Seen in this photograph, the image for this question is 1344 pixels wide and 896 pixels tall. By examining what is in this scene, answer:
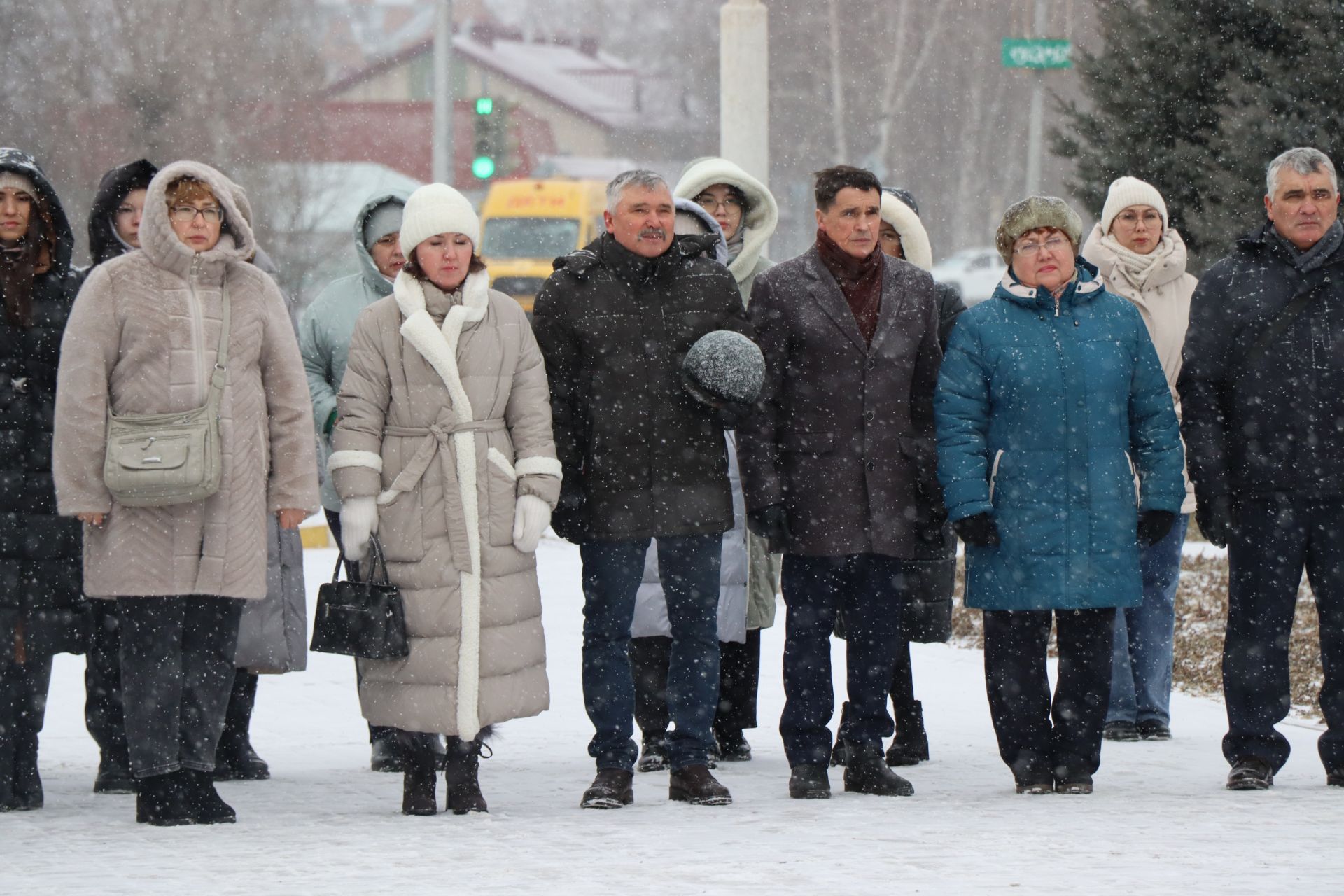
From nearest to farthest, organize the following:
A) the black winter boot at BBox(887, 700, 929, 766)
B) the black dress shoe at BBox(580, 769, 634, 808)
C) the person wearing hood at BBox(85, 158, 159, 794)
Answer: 1. the black dress shoe at BBox(580, 769, 634, 808)
2. the person wearing hood at BBox(85, 158, 159, 794)
3. the black winter boot at BBox(887, 700, 929, 766)

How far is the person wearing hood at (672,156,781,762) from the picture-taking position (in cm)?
796

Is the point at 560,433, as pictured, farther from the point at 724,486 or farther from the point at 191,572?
the point at 191,572

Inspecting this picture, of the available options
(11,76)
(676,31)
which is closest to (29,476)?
(11,76)

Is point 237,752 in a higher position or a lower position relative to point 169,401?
lower

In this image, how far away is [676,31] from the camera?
250 feet

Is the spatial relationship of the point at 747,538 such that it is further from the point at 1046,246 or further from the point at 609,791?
the point at 1046,246

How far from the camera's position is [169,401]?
6.57 m

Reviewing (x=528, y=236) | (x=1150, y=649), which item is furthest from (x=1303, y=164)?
(x=528, y=236)

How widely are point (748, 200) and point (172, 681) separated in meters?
2.85

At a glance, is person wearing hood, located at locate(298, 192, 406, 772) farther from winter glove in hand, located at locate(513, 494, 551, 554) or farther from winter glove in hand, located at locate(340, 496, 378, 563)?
winter glove in hand, located at locate(513, 494, 551, 554)

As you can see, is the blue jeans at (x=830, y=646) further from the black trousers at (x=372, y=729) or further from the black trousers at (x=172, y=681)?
the black trousers at (x=172, y=681)

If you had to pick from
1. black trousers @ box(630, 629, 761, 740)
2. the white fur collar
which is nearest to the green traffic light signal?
black trousers @ box(630, 629, 761, 740)

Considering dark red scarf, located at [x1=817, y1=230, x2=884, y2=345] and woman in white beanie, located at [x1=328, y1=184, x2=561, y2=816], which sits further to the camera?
dark red scarf, located at [x1=817, y1=230, x2=884, y2=345]

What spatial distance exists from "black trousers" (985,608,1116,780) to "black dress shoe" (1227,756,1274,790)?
0.44 metres
